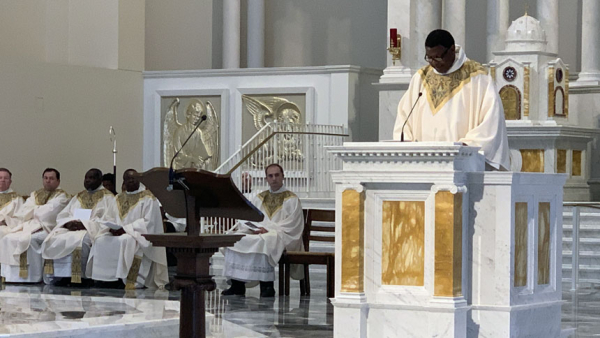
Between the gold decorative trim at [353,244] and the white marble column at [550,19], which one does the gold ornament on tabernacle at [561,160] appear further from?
the gold decorative trim at [353,244]

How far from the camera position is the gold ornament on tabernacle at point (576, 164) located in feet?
50.4

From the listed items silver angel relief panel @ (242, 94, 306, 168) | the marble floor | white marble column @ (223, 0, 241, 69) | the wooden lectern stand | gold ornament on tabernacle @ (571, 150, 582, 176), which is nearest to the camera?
the wooden lectern stand

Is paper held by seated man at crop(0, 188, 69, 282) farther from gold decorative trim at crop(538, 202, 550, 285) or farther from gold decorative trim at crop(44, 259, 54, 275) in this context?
gold decorative trim at crop(538, 202, 550, 285)

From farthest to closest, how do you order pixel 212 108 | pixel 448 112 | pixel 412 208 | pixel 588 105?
pixel 212 108 → pixel 588 105 → pixel 448 112 → pixel 412 208

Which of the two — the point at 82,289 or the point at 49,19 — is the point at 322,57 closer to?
the point at 49,19

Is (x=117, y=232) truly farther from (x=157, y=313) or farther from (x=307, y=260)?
(x=157, y=313)

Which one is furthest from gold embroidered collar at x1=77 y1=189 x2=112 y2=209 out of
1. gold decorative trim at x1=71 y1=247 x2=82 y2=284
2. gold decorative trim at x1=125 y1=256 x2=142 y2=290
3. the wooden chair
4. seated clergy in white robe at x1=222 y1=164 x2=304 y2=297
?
the wooden chair

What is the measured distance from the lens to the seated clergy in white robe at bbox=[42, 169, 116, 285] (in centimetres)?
1186

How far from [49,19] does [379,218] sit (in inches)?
495

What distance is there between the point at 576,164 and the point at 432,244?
960 centimetres

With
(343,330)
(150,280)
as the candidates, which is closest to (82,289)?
(150,280)

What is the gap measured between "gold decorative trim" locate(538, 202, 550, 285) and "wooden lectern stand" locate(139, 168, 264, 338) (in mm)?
2031

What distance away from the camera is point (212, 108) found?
57.5 feet

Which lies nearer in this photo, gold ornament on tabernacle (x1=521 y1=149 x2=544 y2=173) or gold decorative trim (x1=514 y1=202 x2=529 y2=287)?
gold decorative trim (x1=514 y1=202 x2=529 y2=287)
